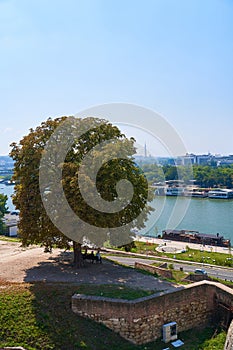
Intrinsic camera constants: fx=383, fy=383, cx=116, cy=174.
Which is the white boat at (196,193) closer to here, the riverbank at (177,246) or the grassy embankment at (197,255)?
the riverbank at (177,246)

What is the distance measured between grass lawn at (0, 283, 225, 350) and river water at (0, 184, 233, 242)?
67.2 feet

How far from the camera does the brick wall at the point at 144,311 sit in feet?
39.2

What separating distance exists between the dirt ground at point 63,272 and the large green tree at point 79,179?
101cm

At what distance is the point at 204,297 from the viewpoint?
45.0 feet

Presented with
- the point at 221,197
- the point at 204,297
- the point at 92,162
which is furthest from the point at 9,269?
the point at 221,197

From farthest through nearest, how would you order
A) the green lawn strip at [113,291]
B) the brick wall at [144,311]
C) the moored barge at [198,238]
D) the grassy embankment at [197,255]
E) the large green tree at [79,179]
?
the moored barge at [198,238]
the grassy embankment at [197,255]
the large green tree at [79,179]
the green lawn strip at [113,291]
the brick wall at [144,311]

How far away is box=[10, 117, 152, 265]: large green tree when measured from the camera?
14.1 meters

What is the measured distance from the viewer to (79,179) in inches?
548

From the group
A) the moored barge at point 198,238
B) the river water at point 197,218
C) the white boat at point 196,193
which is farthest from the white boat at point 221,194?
the moored barge at point 198,238

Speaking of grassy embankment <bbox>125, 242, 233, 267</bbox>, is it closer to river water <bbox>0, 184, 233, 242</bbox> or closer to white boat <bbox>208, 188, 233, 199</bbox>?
river water <bbox>0, 184, 233, 242</bbox>

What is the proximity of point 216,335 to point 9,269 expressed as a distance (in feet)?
27.1

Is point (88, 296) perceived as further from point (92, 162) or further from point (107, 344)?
point (92, 162)

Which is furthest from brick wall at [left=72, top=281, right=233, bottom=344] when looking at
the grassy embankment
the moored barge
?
the moored barge

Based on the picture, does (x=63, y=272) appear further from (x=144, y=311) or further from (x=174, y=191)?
(x=174, y=191)
